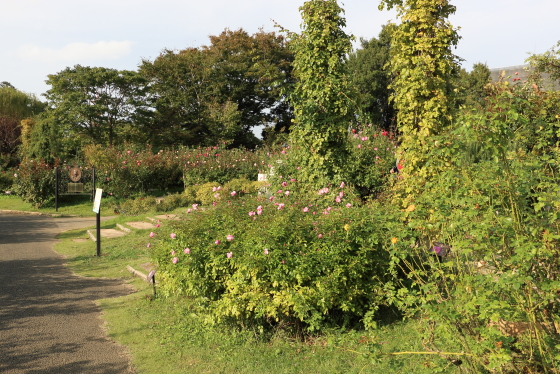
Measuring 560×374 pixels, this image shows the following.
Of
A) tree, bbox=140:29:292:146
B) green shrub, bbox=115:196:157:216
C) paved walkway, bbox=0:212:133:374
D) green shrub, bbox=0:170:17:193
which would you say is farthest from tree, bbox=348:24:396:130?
paved walkway, bbox=0:212:133:374

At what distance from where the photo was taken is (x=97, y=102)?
82.0 feet

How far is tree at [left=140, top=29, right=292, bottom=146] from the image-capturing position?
2717cm

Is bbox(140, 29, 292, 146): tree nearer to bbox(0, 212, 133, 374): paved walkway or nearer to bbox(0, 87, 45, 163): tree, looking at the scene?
bbox(0, 87, 45, 163): tree

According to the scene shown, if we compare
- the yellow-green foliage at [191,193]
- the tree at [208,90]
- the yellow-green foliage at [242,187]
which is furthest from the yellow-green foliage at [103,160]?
the tree at [208,90]

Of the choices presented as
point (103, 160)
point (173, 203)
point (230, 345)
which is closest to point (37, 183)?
point (103, 160)

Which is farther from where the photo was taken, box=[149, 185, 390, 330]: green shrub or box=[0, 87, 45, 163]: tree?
box=[0, 87, 45, 163]: tree

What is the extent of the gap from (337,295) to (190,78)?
2597cm

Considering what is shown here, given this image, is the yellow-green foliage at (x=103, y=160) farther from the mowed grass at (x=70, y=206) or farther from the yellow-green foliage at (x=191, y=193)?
the yellow-green foliage at (x=191, y=193)

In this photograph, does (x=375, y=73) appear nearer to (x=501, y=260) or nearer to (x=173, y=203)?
(x=173, y=203)

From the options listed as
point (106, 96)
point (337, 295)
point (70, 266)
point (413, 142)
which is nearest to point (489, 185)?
point (337, 295)

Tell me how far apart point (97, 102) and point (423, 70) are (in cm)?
2210

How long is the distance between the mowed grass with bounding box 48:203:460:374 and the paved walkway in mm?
244

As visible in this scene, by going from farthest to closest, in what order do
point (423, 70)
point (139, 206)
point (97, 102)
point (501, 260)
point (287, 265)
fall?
point (97, 102) → point (139, 206) → point (423, 70) → point (287, 265) → point (501, 260)

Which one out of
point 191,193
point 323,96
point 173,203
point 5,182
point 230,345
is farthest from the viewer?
point 5,182
